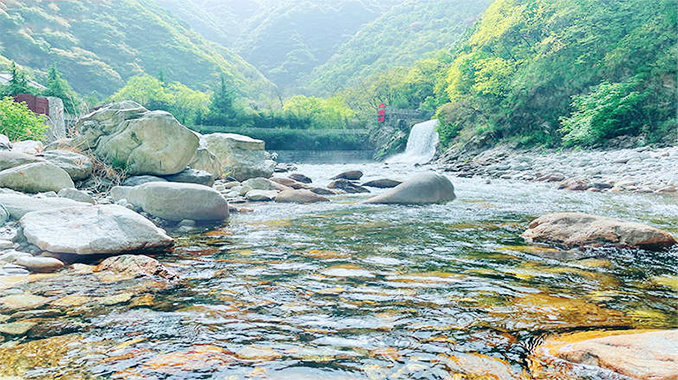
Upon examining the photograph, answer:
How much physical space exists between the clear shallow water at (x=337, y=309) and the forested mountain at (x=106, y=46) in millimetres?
77520

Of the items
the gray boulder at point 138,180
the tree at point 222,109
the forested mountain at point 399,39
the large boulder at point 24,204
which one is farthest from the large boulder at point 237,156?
the forested mountain at point 399,39

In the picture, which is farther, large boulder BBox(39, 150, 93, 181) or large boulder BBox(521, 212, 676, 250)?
large boulder BBox(39, 150, 93, 181)

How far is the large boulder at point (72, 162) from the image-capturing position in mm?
8383

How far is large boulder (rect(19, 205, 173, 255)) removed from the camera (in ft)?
13.9

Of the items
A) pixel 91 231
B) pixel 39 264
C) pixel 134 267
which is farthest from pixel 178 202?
pixel 134 267

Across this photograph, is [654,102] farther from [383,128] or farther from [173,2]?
[173,2]

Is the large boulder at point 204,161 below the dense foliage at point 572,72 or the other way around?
below

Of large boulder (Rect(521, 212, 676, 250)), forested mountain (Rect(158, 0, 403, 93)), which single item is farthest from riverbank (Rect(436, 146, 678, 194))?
forested mountain (Rect(158, 0, 403, 93))

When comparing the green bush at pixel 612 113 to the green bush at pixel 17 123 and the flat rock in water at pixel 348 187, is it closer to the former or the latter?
the flat rock in water at pixel 348 187

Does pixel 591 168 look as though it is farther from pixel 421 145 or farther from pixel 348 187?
pixel 421 145

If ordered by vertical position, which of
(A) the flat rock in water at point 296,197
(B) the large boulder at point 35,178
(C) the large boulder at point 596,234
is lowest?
(A) the flat rock in water at point 296,197

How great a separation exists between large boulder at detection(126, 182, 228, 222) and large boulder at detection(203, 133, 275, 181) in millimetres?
7873

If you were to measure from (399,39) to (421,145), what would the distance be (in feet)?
243

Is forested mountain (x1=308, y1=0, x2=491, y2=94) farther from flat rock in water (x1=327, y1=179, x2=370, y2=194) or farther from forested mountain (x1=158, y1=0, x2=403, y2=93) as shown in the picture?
flat rock in water (x1=327, y1=179, x2=370, y2=194)
